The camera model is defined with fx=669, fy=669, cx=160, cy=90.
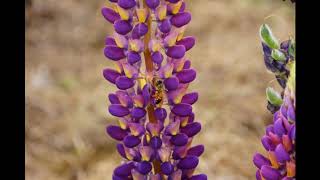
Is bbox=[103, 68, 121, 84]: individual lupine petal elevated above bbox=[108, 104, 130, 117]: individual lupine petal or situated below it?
above

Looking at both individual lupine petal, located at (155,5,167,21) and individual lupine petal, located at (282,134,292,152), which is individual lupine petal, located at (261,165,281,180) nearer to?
individual lupine petal, located at (282,134,292,152)

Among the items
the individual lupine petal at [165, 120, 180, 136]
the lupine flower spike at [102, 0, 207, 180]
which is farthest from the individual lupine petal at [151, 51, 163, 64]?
the individual lupine petal at [165, 120, 180, 136]

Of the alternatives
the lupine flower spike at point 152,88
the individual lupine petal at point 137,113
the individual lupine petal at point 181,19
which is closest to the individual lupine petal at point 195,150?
the lupine flower spike at point 152,88

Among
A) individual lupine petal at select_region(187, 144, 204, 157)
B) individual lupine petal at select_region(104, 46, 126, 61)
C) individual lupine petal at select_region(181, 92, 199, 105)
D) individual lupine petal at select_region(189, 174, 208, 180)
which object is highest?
individual lupine petal at select_region(104, 46, 126, 61)

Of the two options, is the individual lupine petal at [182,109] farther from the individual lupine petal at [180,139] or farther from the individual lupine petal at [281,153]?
the individual lupine petal at [281,153]

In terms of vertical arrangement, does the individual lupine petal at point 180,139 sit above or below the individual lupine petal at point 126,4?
below
